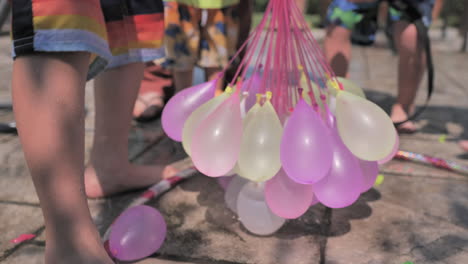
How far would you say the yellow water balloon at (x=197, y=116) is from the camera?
42.0 inches

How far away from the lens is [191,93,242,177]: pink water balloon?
99 cm

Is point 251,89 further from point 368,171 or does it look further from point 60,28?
point 60,28

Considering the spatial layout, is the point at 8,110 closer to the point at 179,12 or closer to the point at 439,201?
the point at 179,12

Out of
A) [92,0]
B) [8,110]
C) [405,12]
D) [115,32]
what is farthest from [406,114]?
[8,110]

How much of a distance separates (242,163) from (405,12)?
1202 millimetres

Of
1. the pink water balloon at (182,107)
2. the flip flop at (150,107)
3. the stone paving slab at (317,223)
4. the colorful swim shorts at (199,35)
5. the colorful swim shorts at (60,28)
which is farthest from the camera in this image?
the flip flop at (150,107)

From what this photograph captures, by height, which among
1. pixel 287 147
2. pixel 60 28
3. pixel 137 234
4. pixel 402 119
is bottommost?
pixel 402 119

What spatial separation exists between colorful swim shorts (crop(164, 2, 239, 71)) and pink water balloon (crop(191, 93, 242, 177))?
943 millimetres

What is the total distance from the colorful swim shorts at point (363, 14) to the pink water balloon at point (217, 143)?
113 cm

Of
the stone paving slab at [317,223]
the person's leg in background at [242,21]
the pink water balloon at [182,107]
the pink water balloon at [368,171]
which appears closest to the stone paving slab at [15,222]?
the stone paving slab at [317,223]

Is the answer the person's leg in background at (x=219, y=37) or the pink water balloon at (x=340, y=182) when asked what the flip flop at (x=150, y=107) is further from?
the pink water balloon at (x=340, y=182)

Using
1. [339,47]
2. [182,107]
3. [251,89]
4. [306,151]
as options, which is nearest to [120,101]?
[182,107]

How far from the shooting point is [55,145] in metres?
0.82

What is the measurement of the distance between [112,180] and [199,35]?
0.87m
